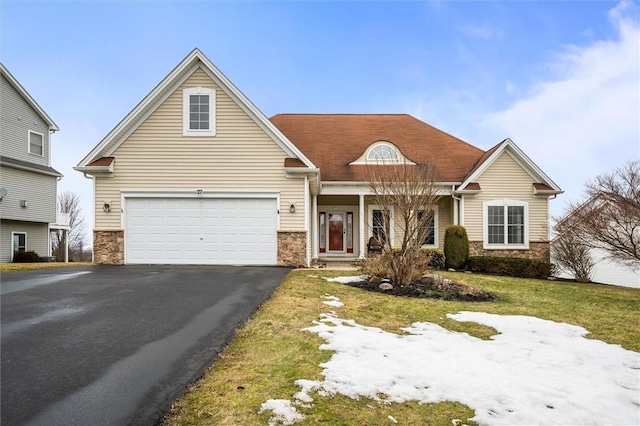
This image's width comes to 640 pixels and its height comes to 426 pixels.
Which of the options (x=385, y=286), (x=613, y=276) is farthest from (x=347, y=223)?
(x=613, y=276)

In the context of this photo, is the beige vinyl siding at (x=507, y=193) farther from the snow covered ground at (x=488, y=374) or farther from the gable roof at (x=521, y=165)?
the snow covered ground at (x=488, y=374)

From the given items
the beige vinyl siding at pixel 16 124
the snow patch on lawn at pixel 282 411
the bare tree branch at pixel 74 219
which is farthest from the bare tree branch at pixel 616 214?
the bare tree branch at pixel 74 219

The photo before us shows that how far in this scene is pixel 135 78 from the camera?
62.0ft

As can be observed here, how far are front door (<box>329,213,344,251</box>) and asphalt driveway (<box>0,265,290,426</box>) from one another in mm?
9339

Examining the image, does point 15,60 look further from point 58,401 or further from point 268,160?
point 58,401

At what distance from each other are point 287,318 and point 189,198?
832 cm

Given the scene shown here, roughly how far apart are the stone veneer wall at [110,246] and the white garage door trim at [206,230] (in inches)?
7.4

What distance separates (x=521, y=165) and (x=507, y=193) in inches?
52.4

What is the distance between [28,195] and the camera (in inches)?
862

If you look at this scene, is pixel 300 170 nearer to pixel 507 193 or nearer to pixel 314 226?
pixel 314 226

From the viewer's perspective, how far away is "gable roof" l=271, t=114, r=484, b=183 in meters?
16.9

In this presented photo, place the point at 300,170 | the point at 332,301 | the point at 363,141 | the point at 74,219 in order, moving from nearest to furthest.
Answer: the point at 332,301
the point at 300,170
the point at 363,141
the point at 74,219

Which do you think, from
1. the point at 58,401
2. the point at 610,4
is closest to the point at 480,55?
the point at 610,4

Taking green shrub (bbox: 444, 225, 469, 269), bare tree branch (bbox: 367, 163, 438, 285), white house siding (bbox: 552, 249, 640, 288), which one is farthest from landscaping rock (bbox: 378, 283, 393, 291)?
white house siding (bbox: 552, 249, 640, 288)
